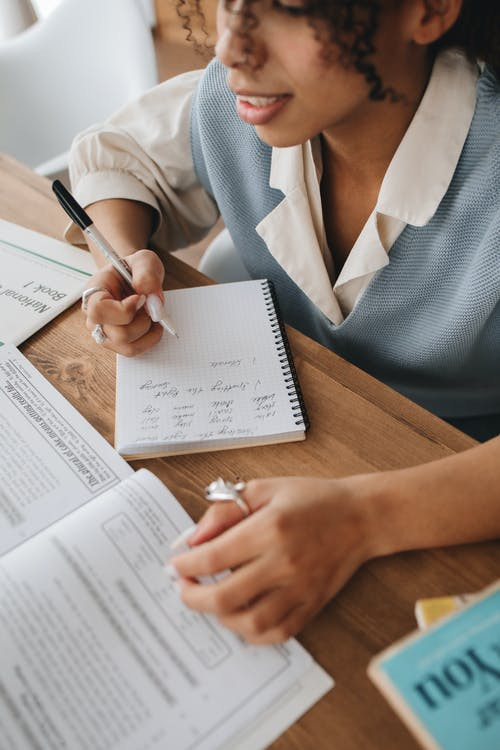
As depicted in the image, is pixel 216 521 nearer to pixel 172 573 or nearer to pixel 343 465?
pixel 172 573

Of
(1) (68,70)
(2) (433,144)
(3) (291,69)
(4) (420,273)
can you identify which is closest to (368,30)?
(3) (291,69)

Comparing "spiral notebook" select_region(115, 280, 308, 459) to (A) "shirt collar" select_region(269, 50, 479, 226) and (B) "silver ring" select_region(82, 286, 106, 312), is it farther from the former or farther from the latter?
(A) "shirt collar" select_region(269, 50, 479, 226)

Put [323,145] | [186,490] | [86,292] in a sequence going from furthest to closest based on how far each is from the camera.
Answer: [323,145] → [86,292] → [186,490]

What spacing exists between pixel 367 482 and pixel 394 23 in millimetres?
461

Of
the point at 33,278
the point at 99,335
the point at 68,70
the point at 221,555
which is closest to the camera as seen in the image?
the point at 221,555

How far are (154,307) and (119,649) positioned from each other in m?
0.40

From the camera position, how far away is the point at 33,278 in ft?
2.91

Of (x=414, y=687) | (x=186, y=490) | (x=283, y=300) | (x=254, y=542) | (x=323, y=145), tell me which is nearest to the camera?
(x=414, y=687)

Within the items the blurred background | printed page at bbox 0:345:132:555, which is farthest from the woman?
the blurred background

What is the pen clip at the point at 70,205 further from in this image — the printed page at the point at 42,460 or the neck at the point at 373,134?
the neck at the point at 373,134

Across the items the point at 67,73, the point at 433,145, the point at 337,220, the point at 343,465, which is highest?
the point at 67,73

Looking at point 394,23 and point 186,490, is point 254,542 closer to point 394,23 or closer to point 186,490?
point 186,490

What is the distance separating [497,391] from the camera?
0.99 m

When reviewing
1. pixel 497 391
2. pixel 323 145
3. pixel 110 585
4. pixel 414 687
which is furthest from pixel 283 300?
pixel 414 687
